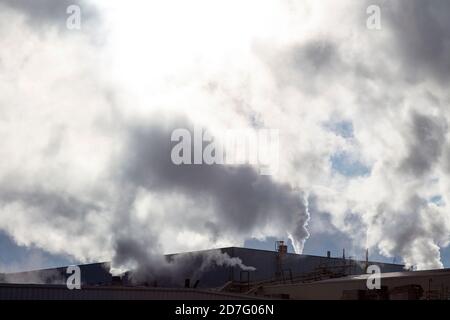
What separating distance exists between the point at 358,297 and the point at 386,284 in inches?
205

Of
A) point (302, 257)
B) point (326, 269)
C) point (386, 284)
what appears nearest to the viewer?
point (386, 284)

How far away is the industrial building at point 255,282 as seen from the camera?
114 ft

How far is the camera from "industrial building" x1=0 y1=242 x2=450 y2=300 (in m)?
34.6

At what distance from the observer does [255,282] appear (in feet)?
206

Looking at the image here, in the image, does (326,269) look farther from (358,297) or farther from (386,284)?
(358,297)

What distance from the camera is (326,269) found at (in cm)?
6525
